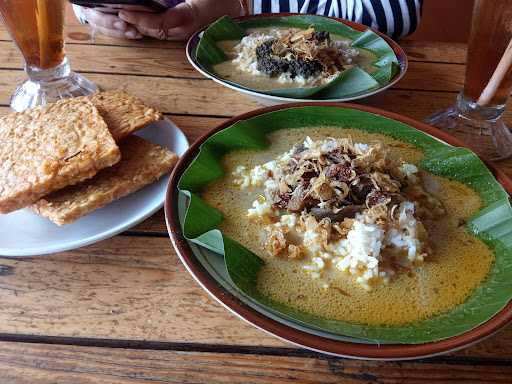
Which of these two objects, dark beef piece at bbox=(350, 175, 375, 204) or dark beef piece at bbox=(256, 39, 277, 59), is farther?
dark beef piece at bbox=(256, 39, 277, 59)

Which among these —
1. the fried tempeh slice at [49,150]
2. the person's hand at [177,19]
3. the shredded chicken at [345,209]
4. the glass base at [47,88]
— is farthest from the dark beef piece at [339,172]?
→ the person's hand at [177,19]

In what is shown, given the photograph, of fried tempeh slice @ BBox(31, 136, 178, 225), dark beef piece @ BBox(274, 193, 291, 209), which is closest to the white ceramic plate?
fried tempeh slice @ BBox(31, 136, 178, 225)

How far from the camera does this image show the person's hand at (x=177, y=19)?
5.50ft

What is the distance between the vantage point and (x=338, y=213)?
3.00ft

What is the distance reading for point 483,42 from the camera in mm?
1160

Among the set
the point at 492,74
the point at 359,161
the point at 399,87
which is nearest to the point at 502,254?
the point at 359,161

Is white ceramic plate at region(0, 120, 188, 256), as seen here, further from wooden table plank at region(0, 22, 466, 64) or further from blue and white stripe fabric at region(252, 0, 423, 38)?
blue and white stripe fabric at region(252, 0, 423, 38)

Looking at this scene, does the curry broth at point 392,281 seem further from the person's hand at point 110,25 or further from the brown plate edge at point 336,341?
the person's hand at point 110,25

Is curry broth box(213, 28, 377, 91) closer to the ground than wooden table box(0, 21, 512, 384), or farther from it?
farther from it

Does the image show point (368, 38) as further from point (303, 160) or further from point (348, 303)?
point (348, 303)

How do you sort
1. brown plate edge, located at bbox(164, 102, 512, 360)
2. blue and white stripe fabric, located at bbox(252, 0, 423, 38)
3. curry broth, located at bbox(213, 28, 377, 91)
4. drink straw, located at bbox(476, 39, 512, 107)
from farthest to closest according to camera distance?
blue and white stripe fabric, located at bbox(252, 0, 423, 38) → curry broth, located at bbox(213, 28, 377, 91) → drink straw, located at bbox(476, 39, 512, 107) → brown plate edge, located at bbox(164, 102, 512, 360)

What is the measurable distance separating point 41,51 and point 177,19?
2.01 ft

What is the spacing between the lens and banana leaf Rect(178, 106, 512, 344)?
714mm

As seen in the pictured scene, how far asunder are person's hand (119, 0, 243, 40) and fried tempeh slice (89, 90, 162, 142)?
0.54 metres
